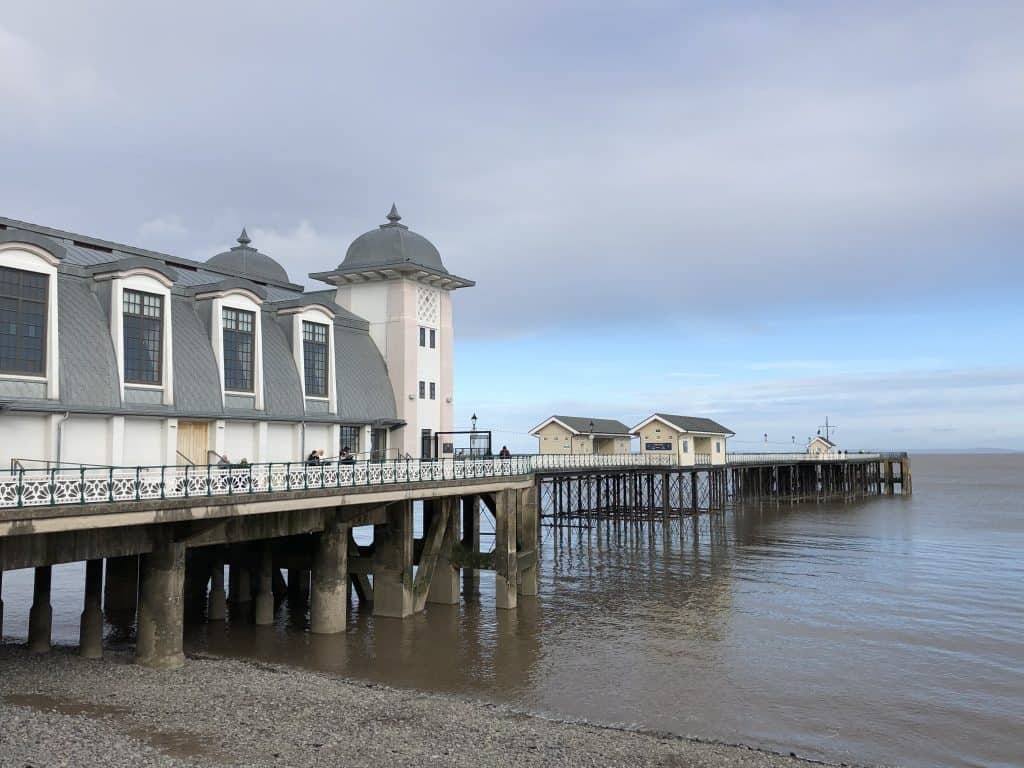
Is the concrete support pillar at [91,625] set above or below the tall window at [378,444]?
below

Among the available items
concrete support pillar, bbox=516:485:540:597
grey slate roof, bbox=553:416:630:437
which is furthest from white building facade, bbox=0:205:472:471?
grey slate roof, bbox=553:416:630:437

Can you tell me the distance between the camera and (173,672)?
1723 centimetres

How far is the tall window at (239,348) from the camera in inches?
885

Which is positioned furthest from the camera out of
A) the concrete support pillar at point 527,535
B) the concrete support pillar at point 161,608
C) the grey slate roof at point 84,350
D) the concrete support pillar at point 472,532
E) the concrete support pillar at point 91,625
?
the concrete support pillar at point 472,532

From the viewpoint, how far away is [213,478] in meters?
17.2

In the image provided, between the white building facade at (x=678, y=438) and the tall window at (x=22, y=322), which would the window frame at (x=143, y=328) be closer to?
the tall window at (x=22, y=322)

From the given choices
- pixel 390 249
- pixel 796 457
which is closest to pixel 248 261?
pixel 390 249

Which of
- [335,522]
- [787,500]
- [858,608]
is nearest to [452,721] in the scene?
[335,522]

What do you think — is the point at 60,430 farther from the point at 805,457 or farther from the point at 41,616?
the point at 805,457

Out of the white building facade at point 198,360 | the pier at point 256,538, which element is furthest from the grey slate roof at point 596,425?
the white building facade at point 198,360

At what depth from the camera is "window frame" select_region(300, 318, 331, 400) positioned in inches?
983

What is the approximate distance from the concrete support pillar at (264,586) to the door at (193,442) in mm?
3844

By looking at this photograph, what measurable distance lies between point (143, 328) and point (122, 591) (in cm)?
1043

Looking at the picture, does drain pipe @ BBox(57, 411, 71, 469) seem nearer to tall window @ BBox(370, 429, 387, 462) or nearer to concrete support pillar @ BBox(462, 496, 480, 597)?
tall window @ BBox(370, 429, 387, 462)
